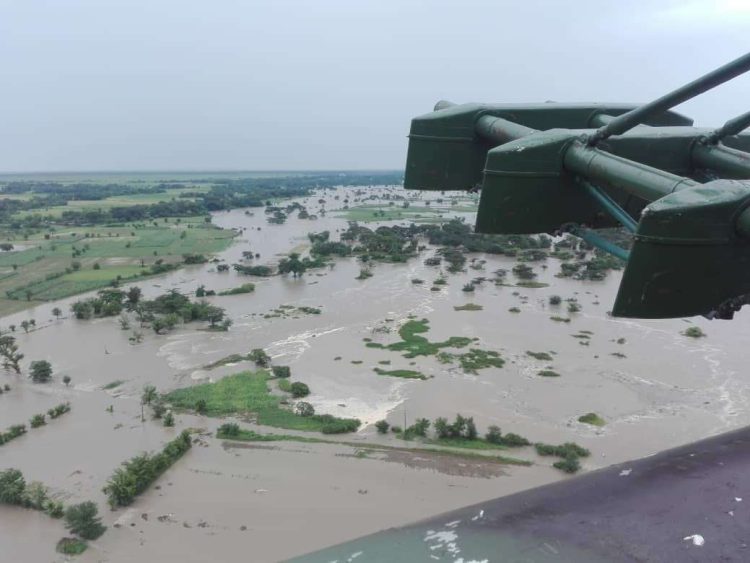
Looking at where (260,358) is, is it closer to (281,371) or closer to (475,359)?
(281,371)

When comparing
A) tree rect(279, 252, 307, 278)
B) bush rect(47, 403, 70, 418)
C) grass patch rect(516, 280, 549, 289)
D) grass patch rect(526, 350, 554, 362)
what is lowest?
bush rect(47, 403, 70, 418)

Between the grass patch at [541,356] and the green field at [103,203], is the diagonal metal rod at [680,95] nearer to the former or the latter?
the grass patch at [541,356]

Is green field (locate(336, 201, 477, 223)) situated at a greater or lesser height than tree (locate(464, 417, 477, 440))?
greater

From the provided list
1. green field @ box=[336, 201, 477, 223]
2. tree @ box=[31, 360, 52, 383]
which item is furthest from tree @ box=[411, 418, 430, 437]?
green field @ box=[336, 201, 477, 223]

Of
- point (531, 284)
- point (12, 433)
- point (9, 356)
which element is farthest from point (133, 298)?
point (531, 284)

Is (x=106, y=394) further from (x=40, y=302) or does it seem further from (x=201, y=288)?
(x=40, y=302)

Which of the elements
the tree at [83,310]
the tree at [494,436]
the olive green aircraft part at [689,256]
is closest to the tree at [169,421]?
the tree at [494,436]

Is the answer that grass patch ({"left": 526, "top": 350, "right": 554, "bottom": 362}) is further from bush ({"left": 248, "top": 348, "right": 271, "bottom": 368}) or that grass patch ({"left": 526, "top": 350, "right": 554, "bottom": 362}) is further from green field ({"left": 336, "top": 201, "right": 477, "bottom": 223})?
green field ({"left": 336, "top": 201, "right": 477, "bottom": 223})
